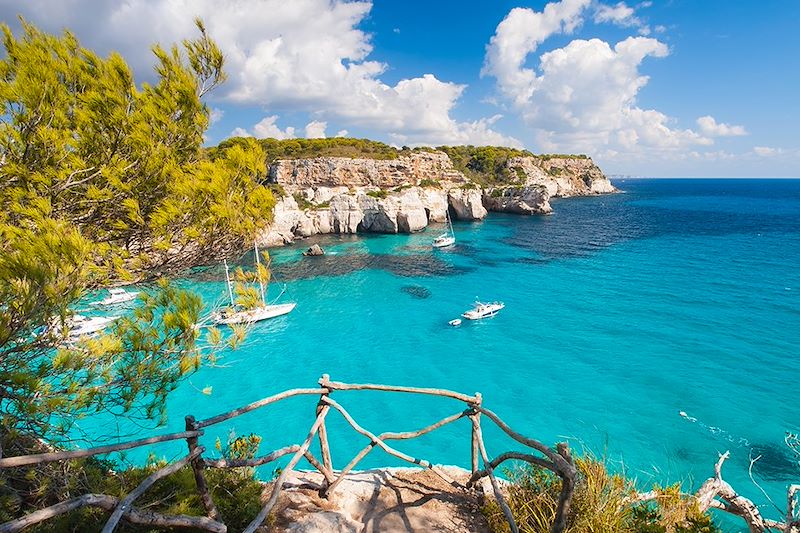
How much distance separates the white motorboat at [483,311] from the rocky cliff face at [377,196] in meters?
29.6

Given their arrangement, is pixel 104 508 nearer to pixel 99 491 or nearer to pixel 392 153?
pixel 99 491

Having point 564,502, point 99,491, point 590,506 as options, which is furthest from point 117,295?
point 590,506

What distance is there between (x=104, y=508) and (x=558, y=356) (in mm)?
20667

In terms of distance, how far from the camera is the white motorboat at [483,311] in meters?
25.4

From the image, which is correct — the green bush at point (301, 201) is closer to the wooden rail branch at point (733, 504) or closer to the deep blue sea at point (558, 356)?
the deep blue sea at point (558, 356)

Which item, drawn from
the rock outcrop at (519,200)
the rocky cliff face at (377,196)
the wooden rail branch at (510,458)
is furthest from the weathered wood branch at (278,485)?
the rock outcrop at (519,200)

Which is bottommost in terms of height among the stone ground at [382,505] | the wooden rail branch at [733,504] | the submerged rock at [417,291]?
the submerged rock at [417,291]

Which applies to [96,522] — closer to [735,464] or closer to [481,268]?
[735,464]

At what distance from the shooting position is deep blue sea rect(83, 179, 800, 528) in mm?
14281

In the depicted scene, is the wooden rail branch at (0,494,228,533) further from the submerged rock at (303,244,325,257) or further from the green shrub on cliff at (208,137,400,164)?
the green shrub on cliff at (208,137,400,164)

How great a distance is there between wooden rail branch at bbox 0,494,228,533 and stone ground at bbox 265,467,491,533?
1281 mm

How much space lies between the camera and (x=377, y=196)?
5794cm

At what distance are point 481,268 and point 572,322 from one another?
14475 millimetres

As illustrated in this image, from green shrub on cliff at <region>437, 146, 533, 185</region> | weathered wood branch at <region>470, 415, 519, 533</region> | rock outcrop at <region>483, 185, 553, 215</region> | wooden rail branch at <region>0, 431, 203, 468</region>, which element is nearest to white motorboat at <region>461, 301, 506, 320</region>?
weathered wood branch at <region>470, 415, 519, 533</region>
